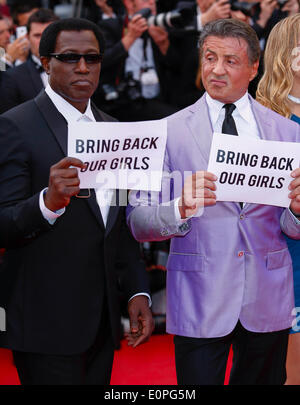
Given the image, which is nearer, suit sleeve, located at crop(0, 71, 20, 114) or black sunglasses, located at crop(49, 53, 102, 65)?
black sunglasses, located at crop(49, 53, 102, 65)

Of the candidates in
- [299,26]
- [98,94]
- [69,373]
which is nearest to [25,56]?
[98,94]

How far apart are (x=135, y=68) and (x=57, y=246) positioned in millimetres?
3160

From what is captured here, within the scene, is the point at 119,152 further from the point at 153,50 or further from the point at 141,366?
the point at 153,50

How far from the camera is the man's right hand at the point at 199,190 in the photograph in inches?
80.4

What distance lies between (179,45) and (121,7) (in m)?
1.02

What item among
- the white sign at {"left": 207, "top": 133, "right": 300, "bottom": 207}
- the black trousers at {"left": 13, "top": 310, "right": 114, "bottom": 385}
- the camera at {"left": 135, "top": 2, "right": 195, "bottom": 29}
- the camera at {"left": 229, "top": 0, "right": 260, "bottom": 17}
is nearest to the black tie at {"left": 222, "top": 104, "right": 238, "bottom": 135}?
the white sign at {"left": 207, "top": 133, "right": 300, "bottom": 207}

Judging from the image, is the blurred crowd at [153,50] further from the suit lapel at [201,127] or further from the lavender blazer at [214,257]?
the lavender blazer at [214,257]

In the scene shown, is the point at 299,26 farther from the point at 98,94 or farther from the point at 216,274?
the point at 98,94

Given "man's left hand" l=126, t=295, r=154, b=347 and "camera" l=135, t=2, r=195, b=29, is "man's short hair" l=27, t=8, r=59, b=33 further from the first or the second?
"man's left hand" l=126, t=295, r=154, b=347

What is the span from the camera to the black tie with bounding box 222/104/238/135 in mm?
2307

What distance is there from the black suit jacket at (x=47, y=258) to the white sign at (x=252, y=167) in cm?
40

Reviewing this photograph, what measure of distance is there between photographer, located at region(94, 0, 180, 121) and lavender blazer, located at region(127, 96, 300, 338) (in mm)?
2370

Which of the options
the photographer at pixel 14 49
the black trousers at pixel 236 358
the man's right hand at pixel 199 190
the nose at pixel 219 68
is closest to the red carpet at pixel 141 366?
the black trousers at pixel 236 358

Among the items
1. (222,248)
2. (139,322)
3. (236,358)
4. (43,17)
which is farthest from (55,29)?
(43,17)
